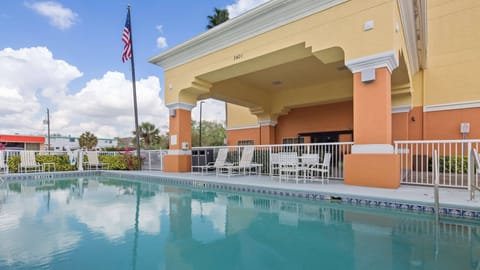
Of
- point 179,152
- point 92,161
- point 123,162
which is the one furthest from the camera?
point 123,162

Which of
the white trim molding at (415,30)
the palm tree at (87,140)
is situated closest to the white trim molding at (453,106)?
the white trim molding at (415,30)

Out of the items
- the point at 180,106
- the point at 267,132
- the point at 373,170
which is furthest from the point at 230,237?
the point at 267,132

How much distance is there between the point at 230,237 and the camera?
330cm

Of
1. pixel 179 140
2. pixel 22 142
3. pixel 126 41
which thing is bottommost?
pixel 22 142

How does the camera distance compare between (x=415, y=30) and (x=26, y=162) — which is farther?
(x=26, y=162)

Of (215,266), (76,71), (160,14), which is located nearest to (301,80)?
(160,14)

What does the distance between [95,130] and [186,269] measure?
111ft

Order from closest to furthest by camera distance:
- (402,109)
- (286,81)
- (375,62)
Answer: (375,62) → (402,109) → (286,81)

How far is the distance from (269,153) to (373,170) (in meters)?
3.91

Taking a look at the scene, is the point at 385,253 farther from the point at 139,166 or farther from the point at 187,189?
the point at 139,166

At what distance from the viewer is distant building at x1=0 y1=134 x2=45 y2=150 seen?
1371 inches

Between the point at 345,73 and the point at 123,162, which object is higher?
the point at 345,73

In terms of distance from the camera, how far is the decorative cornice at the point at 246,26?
6492 mm

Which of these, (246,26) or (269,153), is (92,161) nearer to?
(269,153)
